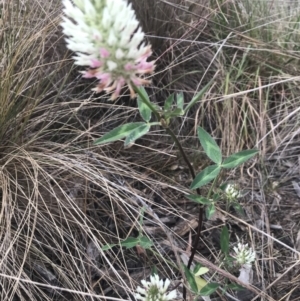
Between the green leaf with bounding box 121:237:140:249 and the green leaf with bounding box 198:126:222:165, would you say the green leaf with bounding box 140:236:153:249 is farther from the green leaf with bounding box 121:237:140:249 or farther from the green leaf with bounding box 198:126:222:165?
the green leaf with bounding box 198:126:222:165

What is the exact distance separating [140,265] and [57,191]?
1.04 ft

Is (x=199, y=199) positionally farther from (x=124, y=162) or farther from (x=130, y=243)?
(x=124, y=162)

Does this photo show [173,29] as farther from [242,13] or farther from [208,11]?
[242,13]

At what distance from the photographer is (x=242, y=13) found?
2266 millimetres

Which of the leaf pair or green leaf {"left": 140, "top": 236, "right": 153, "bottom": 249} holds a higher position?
the leaf pair

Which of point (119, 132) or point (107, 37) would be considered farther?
point (119, 132)

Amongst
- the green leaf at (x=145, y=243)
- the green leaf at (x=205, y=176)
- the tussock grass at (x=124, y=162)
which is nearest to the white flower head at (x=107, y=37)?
the green leaf at (x=205, y=176)

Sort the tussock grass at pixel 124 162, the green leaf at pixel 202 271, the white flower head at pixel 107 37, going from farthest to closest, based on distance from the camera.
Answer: the tussock grass at pixel 124 162
the green leaf at pixel 202 271
the white flower head at pixel 107 37

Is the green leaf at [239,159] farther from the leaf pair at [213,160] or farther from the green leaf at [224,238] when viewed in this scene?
the green leaf at [224,238]

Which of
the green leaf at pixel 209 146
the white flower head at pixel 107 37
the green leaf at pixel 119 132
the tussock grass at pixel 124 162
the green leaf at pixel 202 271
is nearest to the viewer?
the white flower head at pixel 107 37

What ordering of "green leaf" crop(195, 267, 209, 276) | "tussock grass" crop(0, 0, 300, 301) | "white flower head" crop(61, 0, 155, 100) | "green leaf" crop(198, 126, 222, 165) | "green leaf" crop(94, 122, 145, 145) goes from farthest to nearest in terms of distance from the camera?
"tussock grass" crop(0, 0, 300, 301), "green leaf" crop(195, 267, 209, 276), "green leaf" crop(198, 126, 222, 165), "green leaf" crop(94, 122, 145, 145), "white flower head" crop(61, 0, 155, 100)

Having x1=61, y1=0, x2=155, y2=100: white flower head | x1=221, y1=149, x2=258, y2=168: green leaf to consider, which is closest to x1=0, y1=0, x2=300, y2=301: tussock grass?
x1=221, y1=149, x2=258, y2=168: green leaf

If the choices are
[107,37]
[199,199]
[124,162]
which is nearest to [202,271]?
[199,199]

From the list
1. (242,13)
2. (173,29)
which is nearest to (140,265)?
(173,29)
